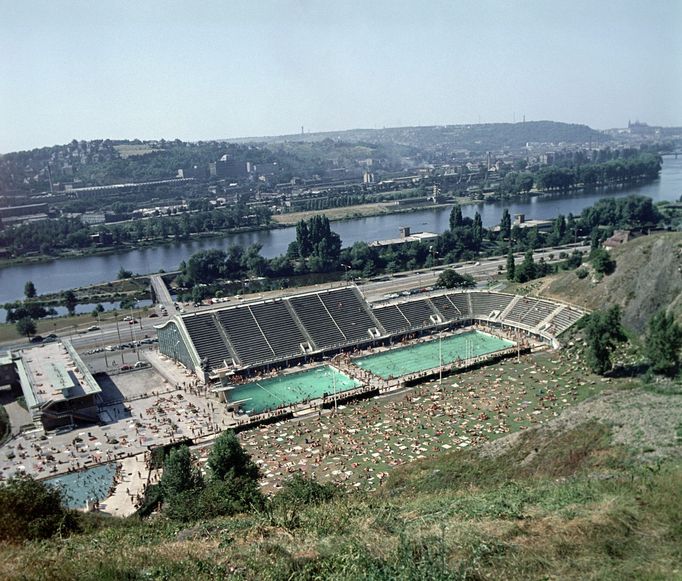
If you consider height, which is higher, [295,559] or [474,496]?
[295,559]

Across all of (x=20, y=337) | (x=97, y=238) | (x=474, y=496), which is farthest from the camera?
(x=97, y=238)

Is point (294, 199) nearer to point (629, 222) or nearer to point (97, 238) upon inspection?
point (97, 238)

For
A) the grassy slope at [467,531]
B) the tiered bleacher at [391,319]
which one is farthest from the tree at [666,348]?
the tiered bleacher at [391,319]

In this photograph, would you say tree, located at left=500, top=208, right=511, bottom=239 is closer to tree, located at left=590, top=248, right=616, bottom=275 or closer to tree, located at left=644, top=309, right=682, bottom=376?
tree, located at left=590, top=248, right=616, bottom=275

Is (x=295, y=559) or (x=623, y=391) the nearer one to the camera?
(x=295, y=559)

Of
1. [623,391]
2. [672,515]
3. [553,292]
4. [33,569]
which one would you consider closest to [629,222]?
[553,292]

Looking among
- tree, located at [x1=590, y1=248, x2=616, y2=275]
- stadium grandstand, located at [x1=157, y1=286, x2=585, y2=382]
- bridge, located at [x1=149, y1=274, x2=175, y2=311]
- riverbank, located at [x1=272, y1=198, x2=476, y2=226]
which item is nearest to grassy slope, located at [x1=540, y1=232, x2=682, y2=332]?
tree, located at [x1=590, y1=248, x2=616, y2=275]

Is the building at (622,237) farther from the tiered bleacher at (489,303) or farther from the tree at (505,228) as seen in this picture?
the tree at (505,228)

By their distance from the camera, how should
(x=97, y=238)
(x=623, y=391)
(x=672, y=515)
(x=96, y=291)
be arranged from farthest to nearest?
(x=97, y=238), (x=96, y=291), (x=623, y=391), (x=672, y=515)
